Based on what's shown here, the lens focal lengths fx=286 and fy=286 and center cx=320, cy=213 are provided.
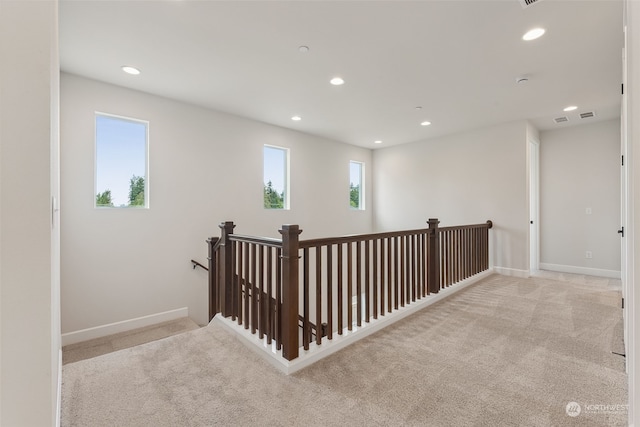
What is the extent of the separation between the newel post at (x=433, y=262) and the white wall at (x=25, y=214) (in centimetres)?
357

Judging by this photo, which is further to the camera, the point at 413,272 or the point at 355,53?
the point at 413,272

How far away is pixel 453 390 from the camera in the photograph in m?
1.77

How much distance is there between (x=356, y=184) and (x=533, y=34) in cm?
473

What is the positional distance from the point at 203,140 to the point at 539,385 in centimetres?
453

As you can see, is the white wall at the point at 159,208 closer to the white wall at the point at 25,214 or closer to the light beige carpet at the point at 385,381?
the light beige carpet at the point at 385,381

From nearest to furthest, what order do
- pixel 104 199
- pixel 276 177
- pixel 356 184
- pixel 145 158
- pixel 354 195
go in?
1. pixel 104 199
2. pixel 145 158
3. pixel 276 177
4. pixel 354 195
5. pixel 356 184

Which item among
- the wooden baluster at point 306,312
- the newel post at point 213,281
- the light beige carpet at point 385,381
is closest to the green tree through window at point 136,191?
the newel post at point 213,281

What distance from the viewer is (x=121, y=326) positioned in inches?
137

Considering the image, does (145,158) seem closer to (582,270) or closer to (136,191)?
(136,191)

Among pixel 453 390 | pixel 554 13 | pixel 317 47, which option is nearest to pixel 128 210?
pixel 317 47

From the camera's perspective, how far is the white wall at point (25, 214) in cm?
79

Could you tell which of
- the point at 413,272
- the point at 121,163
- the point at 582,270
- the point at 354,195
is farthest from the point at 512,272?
the point at 121,163

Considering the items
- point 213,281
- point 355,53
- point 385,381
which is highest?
point 355,53

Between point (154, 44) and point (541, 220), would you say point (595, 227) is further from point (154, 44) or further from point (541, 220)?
point (154, 44)
